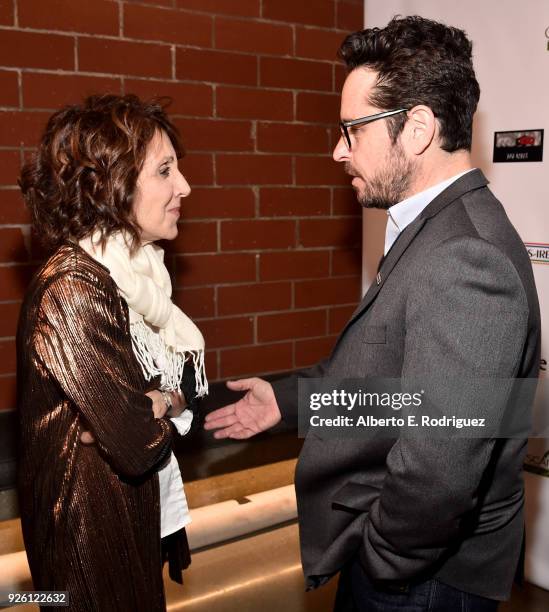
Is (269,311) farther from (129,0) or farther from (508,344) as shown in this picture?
(508,344)

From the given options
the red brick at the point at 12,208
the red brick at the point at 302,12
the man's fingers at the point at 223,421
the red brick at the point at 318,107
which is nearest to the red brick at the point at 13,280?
the red brick at the point at 12,208

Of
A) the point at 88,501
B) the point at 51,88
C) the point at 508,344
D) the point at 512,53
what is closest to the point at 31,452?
the point at 88,501

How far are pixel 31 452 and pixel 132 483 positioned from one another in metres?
0.23

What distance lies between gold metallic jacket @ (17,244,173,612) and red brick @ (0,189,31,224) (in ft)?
3.45

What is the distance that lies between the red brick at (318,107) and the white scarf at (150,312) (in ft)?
4.75

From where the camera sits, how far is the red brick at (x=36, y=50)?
234cm

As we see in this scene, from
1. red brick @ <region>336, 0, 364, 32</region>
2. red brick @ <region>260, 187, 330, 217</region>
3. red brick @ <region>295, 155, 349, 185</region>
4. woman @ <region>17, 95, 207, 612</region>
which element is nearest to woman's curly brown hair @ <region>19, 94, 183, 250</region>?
woman @ <region>17, 95, 207, 612</region>

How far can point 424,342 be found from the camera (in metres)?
1.21

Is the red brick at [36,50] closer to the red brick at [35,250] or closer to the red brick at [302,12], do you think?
the red brick at [35,250]

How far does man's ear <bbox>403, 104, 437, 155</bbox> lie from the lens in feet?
4.58

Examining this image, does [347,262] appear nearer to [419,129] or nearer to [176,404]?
[176,404]

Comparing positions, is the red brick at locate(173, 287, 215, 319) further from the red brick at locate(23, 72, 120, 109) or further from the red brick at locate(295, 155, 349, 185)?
the red brick at locate(23, 72, 120, 109)

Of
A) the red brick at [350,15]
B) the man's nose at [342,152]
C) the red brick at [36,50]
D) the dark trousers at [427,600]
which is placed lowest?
the dark trousers at [427,600]

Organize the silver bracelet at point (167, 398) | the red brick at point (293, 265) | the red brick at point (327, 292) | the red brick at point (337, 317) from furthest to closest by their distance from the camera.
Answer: the red brick at point (337, 317) → the red brick at point (327, 292) → the red brick at point (293, 265) → the silver bracelet at point (167, 398)
